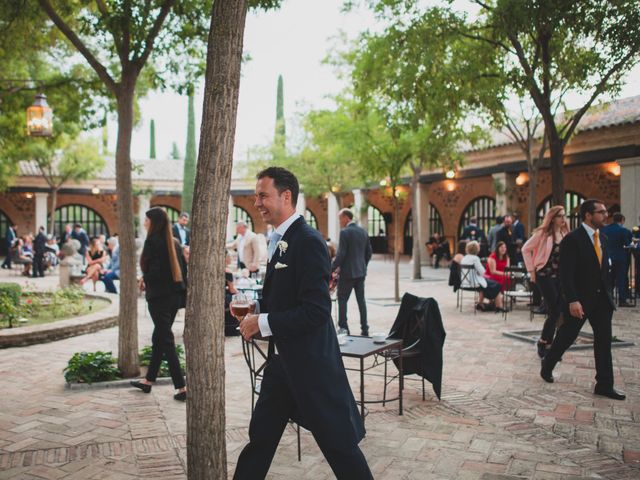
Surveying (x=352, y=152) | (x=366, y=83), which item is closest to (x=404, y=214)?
(x=352, y=152)

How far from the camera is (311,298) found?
2359 mm

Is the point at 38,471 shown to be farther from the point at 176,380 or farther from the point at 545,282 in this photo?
the point at 545,282

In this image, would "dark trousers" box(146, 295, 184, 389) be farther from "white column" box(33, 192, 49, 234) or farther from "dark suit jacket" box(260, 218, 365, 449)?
"white column" box(33, 192, 49, 234)

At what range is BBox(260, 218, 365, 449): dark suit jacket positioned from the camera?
2.36 meters

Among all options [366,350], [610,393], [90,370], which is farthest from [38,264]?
[610,393]

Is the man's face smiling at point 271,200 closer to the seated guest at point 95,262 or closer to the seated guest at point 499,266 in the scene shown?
the seated guest at point 499,266

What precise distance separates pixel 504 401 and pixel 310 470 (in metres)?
2.16

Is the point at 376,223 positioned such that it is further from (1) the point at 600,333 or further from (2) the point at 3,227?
(1) the point at 600,333

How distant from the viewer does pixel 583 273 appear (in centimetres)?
510

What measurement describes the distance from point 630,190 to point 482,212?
28.2 ft

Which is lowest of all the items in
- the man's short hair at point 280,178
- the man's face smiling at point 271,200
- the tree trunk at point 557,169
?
the man's face smiling at point 271,200

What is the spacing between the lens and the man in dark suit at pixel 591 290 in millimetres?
4973

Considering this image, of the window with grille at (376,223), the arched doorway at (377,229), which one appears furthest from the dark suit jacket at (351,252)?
the window with grille at (376,223)

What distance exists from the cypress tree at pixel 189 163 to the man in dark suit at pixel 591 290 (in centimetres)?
2581
